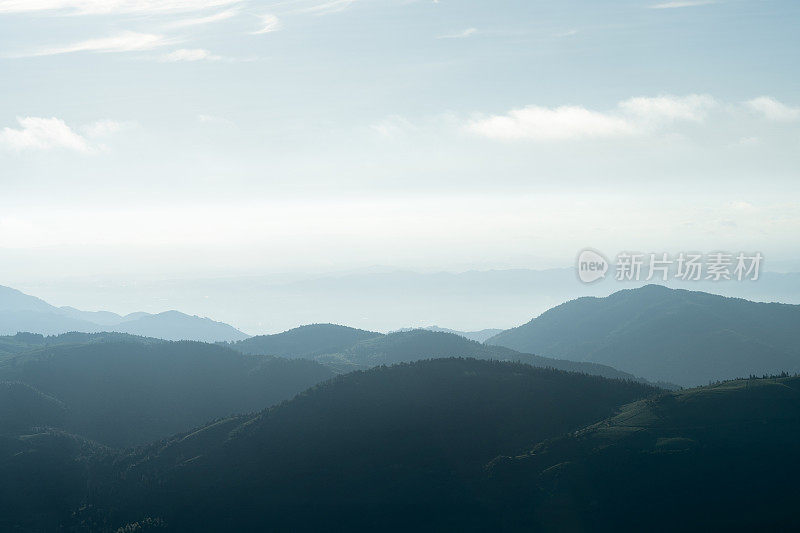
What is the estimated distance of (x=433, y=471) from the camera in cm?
16675

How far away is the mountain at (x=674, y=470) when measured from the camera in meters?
122

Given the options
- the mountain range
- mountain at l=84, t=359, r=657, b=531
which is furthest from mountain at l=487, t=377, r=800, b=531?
mountain at l=84, t=359, r=657, b=531

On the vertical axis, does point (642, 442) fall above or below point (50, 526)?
above

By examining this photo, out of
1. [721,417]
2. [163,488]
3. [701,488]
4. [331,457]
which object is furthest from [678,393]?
[163,488]

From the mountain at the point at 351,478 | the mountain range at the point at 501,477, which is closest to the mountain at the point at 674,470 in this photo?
the mountain range at the point at 501,477

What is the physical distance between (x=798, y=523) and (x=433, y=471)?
83625 mm

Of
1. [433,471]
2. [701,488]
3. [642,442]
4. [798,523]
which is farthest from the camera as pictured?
[433,471]

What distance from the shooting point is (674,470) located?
451ft

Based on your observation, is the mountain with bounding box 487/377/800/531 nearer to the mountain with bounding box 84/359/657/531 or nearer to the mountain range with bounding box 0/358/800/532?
the mountain range with bounding box 0/358/800/532

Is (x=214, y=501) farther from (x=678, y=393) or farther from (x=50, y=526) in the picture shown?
(x=678, y=393)

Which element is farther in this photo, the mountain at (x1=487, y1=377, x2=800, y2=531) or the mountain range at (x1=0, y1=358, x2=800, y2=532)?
the mountain range at (x1=0, y1=358, x2=800, y2=532)

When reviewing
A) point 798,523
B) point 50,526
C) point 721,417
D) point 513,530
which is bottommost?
point 50,526

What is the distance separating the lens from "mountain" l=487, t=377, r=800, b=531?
122 meters

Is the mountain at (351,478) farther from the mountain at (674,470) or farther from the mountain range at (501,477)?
the mountain at (674,470)
